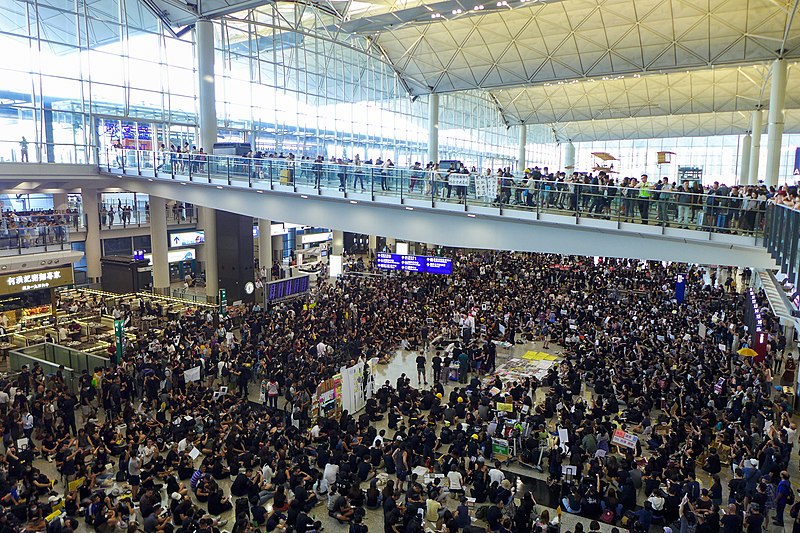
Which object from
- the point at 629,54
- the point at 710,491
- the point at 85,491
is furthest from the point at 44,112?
the point at 629,54

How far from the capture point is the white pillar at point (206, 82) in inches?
980

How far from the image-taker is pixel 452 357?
1891 centimetres

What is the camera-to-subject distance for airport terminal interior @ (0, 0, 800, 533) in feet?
35.5

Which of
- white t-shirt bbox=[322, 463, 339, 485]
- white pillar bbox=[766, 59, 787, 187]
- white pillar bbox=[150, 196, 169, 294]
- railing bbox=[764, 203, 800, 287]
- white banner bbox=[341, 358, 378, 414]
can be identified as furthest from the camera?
white pillar bbox=[150, 196, 169, 294]

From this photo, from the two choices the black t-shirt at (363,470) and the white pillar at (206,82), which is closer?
the black t-shirt at (363,470)

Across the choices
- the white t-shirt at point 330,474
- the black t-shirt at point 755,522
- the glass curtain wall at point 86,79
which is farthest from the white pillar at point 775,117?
the glass curtain wall at point 86,79

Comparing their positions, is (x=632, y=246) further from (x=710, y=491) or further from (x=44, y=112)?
(x=44, y=112)

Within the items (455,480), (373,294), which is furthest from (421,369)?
(373,294)

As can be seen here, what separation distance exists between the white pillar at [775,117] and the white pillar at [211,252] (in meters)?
24.1

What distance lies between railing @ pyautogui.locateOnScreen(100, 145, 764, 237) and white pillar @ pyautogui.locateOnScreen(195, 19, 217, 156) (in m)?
2.70

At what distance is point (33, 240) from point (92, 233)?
725 centimetres

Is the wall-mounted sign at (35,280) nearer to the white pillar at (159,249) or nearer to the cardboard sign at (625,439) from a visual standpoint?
the white pillar at (159,249)

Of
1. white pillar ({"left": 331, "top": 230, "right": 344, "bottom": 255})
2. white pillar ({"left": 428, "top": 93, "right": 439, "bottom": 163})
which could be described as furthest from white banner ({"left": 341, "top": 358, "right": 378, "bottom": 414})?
white pillar ({"left": 428, "top": 93, "right": 439, "bottom": 163})

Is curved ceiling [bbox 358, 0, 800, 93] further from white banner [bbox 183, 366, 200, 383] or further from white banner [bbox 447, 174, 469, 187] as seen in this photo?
white banner [bbox 183, 366, 200, 383]
